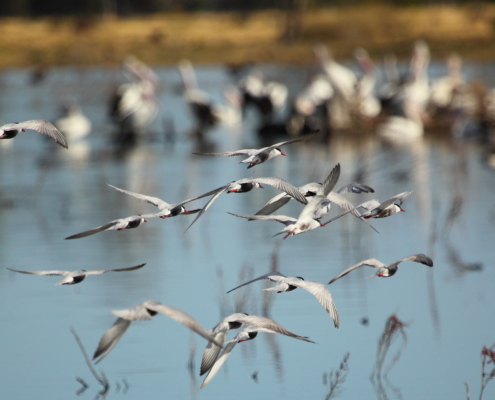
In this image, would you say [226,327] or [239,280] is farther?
[239,280]

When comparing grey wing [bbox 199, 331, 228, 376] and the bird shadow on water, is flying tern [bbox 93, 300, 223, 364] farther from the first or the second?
the bird shadow on water

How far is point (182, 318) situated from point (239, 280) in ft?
11.5

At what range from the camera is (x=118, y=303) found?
7648 millimetres

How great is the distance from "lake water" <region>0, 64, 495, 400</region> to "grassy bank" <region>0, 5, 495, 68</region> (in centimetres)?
2504

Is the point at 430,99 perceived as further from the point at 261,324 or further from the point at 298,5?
the point at 298,5

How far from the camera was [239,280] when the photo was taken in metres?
7.80

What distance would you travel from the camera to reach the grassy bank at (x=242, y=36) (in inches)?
1613

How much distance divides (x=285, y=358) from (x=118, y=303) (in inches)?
71.1

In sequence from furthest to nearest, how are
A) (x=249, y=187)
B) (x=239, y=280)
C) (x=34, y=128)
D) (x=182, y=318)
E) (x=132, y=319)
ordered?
(x=239, y=280), (x=34, y=128), (x=249, y=187), (x=132, y=319), (x=182, y=318)

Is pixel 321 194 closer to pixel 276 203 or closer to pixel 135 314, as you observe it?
pixel 276 203

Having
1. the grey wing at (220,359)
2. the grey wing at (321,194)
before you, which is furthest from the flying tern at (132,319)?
the grey wing at (321,194)

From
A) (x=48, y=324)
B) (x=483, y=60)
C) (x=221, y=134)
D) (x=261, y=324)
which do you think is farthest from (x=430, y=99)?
(x=483, y=60)

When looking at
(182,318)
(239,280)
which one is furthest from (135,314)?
(239,280)

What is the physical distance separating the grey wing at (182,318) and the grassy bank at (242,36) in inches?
1389
